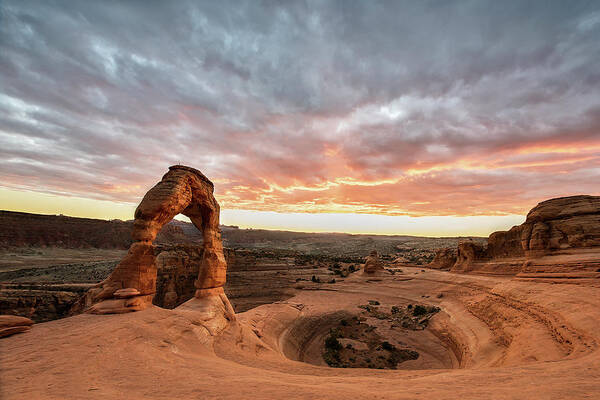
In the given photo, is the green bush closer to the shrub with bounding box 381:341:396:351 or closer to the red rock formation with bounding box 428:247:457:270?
the shrub with bounding box 381:341:396:351

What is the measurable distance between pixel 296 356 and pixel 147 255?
477 inches

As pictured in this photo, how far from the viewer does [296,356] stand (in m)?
17.3

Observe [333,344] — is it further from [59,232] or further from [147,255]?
[59,232]

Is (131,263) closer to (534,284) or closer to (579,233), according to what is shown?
(534,284)

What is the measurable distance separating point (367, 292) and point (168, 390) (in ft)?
103

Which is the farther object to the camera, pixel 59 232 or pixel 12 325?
pixel 59 232

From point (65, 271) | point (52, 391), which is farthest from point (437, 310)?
point (65, 271)

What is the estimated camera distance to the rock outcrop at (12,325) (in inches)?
297

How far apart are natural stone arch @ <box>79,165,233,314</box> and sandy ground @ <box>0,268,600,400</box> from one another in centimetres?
112

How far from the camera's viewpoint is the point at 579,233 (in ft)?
59.0

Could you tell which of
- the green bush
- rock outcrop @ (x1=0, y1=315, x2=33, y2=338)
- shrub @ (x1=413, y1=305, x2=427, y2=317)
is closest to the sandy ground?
rock outcrop @ (x1=0, y1=315, x2=33, y2=338)

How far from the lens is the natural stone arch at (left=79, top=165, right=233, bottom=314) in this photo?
10.8 metres

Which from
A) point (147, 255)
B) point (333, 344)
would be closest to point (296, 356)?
point (333, 344)

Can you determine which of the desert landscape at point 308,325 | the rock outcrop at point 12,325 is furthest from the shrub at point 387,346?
the rock outcrop at point 12,325
